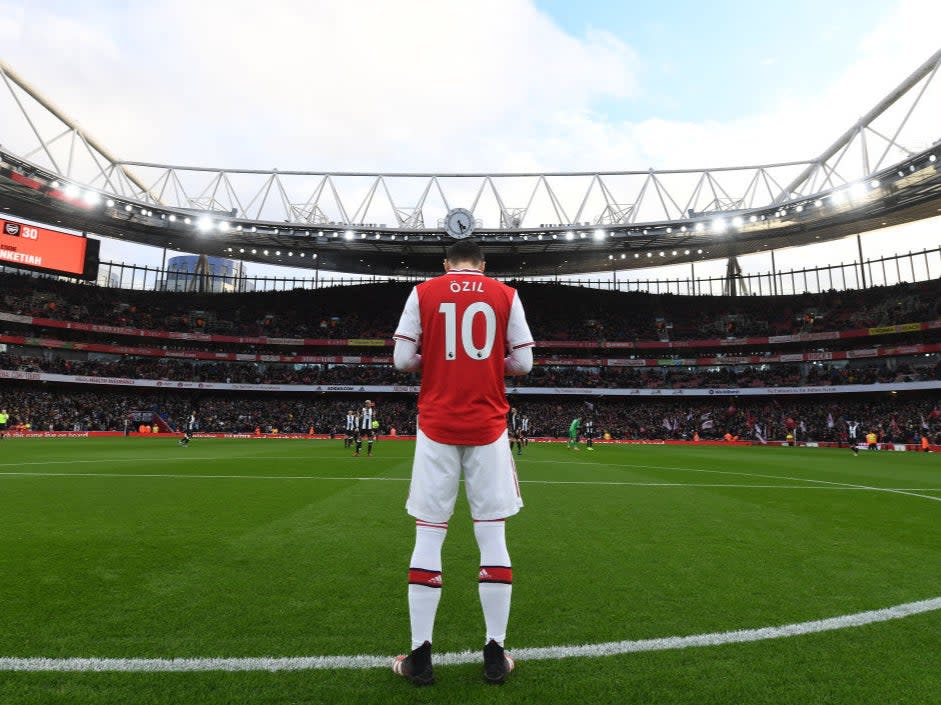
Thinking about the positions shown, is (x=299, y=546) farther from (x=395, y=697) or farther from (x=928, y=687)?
(x=928, y=687)

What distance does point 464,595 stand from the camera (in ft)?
12.6

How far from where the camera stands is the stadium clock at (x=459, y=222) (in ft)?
126

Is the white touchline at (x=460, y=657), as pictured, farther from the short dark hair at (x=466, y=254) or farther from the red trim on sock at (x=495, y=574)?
the short dark hair at (x=466, y=254)

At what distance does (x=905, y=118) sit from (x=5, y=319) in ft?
219

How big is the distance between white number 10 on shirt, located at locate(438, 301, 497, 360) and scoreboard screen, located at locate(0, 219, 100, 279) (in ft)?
163

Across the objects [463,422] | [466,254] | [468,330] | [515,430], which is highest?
[466,254]

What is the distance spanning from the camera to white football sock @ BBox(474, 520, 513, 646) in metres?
2.74

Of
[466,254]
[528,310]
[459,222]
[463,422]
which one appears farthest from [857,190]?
[463,422]

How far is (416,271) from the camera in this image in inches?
2291

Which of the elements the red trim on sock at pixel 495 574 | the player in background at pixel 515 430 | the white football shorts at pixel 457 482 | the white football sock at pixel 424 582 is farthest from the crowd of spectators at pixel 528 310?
the red trim on sock at pixel 495 574

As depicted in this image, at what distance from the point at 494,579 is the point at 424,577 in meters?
0.38

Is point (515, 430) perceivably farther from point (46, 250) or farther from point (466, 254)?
point (46, 250)

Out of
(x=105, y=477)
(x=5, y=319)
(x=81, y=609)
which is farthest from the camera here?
(x=5, y=319)

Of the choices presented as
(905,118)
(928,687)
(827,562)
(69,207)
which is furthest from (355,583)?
(69,207)
